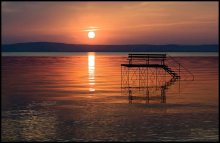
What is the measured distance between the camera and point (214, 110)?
3456 centimetres

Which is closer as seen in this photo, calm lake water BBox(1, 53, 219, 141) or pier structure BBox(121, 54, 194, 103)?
calm lake water BBox(1, 53, 219, 141)

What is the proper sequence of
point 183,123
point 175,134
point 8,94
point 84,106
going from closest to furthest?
1. point 175,134
2. point 183,123
3. point 84,106
4. point 8,94

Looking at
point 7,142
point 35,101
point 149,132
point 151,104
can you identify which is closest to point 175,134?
point 149,132

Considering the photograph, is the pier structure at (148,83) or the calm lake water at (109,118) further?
the pier structure at (148,83)

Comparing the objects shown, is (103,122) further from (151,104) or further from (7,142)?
(151,104)

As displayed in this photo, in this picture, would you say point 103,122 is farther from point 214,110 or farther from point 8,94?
point 8,94

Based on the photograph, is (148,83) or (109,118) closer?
(109,118)

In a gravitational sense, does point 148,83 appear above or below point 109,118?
above

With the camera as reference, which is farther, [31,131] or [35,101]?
[35,101]

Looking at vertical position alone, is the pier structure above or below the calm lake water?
above

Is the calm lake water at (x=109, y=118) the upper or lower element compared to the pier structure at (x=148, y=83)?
lower

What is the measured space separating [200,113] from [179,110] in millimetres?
2114

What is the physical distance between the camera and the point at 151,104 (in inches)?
1523

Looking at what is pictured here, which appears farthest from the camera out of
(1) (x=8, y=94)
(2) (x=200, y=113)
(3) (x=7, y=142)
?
(1) (x=8, y=94)
